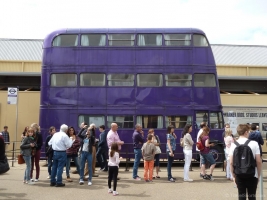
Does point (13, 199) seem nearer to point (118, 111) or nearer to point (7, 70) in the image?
point (118, 111)

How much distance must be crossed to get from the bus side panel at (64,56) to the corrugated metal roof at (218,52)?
13.9 m

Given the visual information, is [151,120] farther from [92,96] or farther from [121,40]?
[121,40]

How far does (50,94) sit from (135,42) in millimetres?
4372

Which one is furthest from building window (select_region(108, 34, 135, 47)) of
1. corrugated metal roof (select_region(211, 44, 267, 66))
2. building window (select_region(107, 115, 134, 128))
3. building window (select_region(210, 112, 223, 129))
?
corrugated metal roof (select_region(211, 44, 267, 66))

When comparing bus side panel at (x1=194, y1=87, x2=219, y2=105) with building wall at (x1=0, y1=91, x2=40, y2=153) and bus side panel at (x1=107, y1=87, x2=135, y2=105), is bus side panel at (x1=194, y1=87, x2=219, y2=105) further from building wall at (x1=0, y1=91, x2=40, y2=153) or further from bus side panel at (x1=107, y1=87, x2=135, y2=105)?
building wall at (x1=0, y1=91, x2=40, y2=153)

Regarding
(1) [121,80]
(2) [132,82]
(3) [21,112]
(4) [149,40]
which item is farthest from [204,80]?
(3) [21,112]

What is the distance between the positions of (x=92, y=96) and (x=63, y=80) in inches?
57.8

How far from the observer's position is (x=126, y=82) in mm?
14375

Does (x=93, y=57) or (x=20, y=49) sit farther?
(x=20, y=49)

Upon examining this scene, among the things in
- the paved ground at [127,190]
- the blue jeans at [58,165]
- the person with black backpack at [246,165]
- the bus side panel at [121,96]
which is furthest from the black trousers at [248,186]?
the bus side panel at [121,96]

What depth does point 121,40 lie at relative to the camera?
14641mm

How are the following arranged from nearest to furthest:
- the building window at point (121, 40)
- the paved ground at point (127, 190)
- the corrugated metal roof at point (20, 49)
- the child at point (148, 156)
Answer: the paved ground at point (127, 190)
the child at point (148, 156)
the building window at point (121, 40)
the corrugated metal roof at point (20, 49)

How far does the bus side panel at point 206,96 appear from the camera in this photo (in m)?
14.2

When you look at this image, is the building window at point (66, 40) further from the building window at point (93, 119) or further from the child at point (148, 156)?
the child at point (148, 156)
